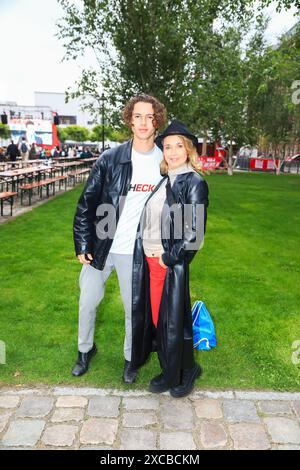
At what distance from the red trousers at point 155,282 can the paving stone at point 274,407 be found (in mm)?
1011

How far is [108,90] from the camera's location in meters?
17.0

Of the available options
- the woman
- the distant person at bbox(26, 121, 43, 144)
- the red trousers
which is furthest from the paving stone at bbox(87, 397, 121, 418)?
the distant person at bbox(26, 121, 43, 144)

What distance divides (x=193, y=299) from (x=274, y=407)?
2.30m

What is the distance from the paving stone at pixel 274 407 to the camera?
3.07m

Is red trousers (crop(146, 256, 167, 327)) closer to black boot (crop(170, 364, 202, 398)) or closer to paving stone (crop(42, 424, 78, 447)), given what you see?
black boot (crop(170, 364, 202, 398))

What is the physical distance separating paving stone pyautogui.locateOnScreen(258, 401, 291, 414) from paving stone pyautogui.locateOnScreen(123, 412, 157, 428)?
817mm

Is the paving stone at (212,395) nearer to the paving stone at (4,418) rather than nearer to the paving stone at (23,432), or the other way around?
the paving stone at (23,432)

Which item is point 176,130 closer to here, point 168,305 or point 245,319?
point 168,305

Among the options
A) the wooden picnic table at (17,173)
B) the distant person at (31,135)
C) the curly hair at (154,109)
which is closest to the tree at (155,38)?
the wooden picnic table at (17,173)

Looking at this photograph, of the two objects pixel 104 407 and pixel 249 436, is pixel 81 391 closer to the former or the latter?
pixel 104 407

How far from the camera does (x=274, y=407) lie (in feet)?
10.2

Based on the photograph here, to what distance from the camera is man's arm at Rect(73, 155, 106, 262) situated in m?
3.17

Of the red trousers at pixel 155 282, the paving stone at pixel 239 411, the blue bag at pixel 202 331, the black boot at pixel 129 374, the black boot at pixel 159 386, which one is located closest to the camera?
the paving stone at pixel 239 411
